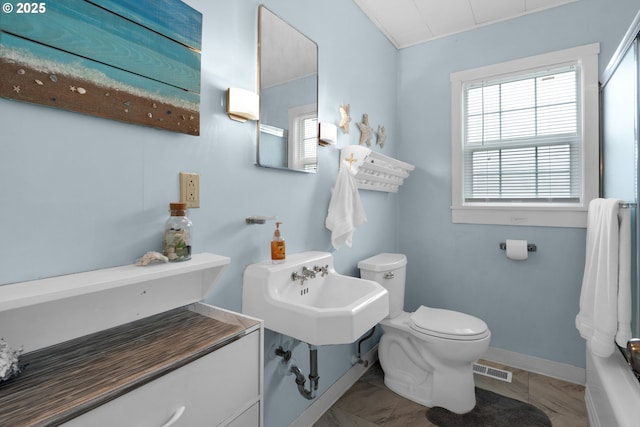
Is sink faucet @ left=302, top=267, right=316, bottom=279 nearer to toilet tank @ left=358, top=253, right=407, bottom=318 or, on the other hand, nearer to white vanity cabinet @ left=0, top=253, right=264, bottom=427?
white vanity cabinet @ left=0, top=253, right=264, bottom=427

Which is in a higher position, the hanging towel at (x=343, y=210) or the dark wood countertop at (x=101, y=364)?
the hanging towel at (x=343, y=210)

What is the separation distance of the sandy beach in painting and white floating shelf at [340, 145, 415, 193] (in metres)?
1.05

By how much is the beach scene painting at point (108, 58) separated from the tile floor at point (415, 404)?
5.82 feet

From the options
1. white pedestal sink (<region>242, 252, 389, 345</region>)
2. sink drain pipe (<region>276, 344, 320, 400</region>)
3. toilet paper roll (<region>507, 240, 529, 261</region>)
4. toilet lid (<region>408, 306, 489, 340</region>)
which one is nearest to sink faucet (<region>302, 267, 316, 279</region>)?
white pedestal sink (<region>242, 252, 389, 345</region>)

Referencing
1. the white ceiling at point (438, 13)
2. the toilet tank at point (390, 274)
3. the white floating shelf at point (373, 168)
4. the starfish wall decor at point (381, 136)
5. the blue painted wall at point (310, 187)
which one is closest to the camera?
the blue painted wall at point (310, 187)

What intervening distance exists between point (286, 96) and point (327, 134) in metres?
0.34

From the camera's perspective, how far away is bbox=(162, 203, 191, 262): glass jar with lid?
103 centimetres

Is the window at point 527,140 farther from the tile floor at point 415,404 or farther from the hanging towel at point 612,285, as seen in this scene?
the tile floor at point 415,404

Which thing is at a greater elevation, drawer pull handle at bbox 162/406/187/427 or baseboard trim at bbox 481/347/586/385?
drawer pull handle at bbox 162/406/187/427

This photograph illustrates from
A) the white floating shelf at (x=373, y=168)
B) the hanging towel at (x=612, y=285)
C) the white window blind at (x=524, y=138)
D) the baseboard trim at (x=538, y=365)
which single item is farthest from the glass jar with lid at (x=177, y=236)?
the baseboard trim at (x=538, y=365)

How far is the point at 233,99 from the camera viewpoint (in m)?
1.27

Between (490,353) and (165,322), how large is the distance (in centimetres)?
245

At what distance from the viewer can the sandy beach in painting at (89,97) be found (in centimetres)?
77

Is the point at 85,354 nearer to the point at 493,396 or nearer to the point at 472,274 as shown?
the point at 493,396
